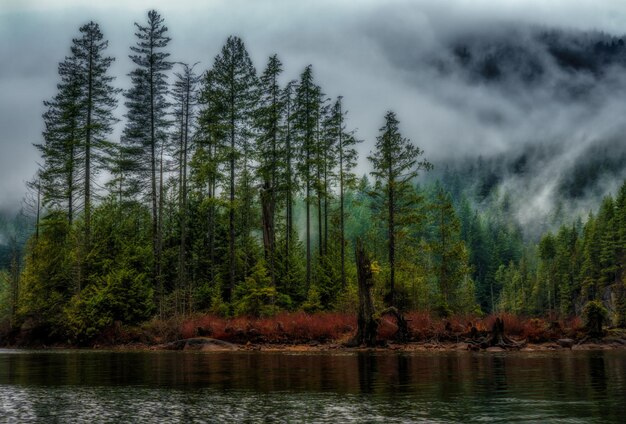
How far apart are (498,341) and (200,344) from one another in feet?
59.4

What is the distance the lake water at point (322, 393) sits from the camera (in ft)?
34.9

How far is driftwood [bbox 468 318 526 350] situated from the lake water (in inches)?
388

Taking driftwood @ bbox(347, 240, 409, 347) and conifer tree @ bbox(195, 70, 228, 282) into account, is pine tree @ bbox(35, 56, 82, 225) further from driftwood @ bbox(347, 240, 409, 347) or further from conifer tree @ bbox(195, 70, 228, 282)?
driftwood @ bbox(347, 240, 409, 347)

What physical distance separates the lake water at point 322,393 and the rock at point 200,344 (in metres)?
12.6

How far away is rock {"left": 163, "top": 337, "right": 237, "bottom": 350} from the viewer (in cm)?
3503

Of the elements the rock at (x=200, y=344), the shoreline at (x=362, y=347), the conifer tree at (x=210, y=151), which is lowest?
the shoreline at (x=362, y=347)

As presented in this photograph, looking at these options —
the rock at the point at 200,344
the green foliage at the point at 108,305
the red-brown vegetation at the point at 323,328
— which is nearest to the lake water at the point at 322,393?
the rock at the point at 200,344

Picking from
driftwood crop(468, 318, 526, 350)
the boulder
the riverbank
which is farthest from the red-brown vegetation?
the boulder

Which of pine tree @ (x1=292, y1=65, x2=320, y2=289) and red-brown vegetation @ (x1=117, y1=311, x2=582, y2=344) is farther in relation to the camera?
pine tree @ (x1=292, y1=65, x2=320, y2=289)

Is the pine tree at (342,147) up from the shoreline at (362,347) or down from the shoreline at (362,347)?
up


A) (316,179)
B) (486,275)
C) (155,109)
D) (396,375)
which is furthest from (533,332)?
(486,275)

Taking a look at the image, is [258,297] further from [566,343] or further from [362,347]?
[566,343]

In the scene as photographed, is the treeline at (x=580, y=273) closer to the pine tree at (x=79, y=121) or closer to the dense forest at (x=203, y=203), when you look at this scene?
the dense forest at (x=203, y=203)

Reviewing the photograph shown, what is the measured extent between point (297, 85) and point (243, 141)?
8.97 meters
